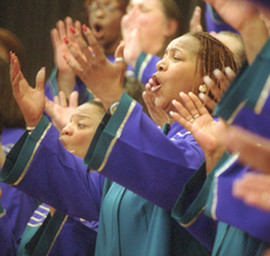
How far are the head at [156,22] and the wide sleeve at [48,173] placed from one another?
0.71 m

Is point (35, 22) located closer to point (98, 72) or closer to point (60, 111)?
point (60, 111)

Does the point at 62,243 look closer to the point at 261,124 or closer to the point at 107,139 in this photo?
the point at 107,139

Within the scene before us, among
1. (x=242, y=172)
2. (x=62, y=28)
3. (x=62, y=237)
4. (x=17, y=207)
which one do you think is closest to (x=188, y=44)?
(x=242, y=172)

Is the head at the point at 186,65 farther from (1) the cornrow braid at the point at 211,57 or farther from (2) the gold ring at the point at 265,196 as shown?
(2) the gold ring at the point at 265,196

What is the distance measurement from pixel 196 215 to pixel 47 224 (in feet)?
2.60

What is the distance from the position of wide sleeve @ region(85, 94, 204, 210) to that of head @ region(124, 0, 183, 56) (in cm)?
101

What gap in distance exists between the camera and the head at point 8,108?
2.53m

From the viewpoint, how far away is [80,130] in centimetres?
A: 205

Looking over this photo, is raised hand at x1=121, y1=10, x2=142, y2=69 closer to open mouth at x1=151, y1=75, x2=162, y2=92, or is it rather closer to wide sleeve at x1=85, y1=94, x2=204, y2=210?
open mouth at x1=151, y1=75, x2=162, y2=92

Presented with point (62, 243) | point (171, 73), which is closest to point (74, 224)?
point (62, 243)

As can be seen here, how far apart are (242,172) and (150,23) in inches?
55.5

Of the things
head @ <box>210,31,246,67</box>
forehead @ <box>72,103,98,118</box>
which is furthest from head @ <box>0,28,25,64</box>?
head @ <box>210,31,246,67</box>

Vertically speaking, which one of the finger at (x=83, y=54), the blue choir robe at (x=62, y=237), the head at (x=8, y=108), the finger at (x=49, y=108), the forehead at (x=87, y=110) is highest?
the finger at (x=83, y=54)

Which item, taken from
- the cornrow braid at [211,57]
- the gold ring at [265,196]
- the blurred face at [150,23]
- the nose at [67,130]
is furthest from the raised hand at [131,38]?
the gold ring at [265,196]
